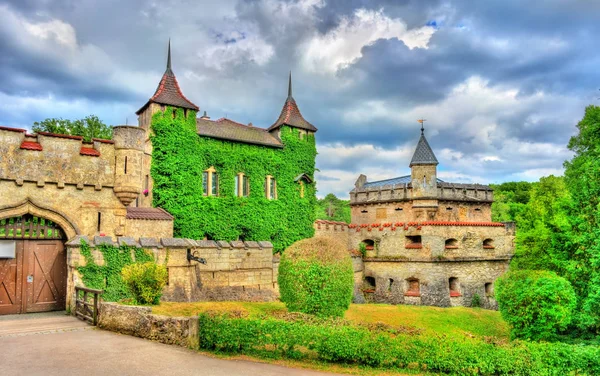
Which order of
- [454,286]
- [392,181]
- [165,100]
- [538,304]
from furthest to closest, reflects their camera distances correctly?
[392,181] → [454,286] → [165,100] → [538,304]

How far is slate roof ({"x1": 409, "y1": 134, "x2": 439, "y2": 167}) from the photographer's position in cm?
2969

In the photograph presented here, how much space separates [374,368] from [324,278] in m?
4.26

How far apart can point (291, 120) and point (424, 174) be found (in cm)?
1073

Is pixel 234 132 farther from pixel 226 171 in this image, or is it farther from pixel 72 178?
pixel 72 178

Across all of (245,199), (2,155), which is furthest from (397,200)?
(2,155)

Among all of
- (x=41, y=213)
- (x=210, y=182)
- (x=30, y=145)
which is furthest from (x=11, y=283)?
(x=210, y=182)

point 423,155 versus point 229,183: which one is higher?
point 423,155

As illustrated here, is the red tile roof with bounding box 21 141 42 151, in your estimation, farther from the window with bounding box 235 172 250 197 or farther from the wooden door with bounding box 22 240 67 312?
the window with bounding box 235 172 250 197

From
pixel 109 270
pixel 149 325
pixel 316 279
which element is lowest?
pixel 149 325

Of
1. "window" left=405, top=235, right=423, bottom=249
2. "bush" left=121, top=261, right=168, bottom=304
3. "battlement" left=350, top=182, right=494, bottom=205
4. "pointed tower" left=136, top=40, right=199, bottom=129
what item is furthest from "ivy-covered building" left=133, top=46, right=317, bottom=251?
"bush" left=121, top=261, right=168, bottom=304

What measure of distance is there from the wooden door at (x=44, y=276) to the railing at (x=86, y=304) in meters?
1.98

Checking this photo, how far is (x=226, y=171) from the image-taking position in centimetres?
2625

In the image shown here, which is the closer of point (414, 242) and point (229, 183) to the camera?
point (229, 183)

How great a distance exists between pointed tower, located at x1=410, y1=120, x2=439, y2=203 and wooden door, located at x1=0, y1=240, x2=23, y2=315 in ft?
79.9
